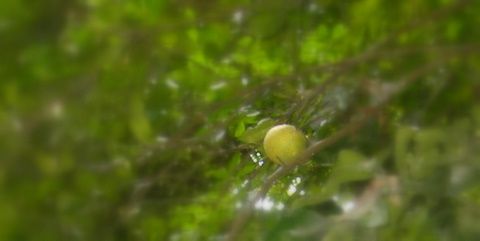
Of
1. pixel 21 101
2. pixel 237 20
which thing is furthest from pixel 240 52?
pixel 21 101

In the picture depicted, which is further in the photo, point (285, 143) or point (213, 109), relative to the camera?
point (285, 143)

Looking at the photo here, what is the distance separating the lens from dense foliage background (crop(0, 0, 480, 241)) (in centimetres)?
46

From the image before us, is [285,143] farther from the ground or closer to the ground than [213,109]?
farther from the ground

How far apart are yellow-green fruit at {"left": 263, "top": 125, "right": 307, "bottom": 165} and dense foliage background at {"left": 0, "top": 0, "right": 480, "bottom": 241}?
187 millimetres

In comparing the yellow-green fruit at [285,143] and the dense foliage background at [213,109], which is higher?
the yellow-green fruit at [285,143]

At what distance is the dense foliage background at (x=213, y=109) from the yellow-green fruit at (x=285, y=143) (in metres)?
0.19

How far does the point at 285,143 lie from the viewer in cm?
99

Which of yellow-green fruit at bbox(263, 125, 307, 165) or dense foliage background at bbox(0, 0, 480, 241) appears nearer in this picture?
dense foliage background at bbox(0, 0, 480, 241)

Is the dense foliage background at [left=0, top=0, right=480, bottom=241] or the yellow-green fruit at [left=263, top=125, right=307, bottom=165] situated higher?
the yellow-green fruit at [left=263, top=125, right=307, bottom=165]

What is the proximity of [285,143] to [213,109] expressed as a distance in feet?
1.00

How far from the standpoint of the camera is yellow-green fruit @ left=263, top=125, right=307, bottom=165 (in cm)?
99

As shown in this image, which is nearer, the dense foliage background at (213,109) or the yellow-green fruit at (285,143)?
the dense foliage background at (213,109)

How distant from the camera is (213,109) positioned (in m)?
0.69

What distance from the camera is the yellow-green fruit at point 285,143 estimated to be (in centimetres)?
99
